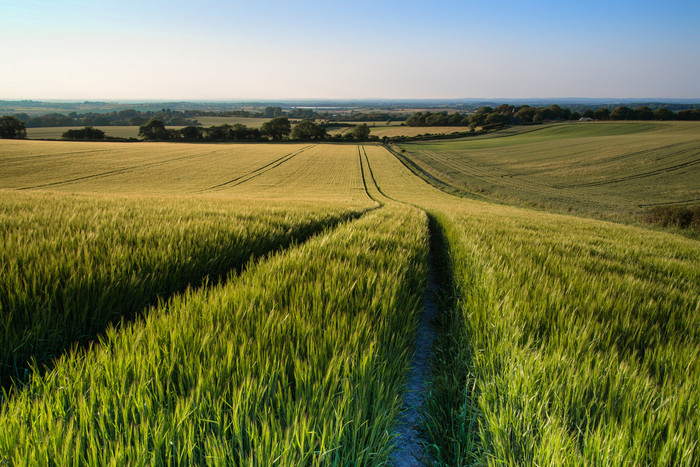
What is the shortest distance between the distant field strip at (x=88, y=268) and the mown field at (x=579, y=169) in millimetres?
29342

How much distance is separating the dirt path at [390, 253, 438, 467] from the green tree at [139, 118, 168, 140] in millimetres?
88458

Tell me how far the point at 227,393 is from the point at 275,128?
88.7 m

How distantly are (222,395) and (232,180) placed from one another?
36321 millimetres

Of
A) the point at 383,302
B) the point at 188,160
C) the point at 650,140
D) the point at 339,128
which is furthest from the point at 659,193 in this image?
the point at 339,128

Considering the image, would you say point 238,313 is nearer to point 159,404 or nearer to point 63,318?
point 159,404

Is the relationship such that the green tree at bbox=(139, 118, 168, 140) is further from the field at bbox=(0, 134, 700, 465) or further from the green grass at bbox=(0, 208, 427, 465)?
the green grass at bbox=(0, 208, 427, 465)

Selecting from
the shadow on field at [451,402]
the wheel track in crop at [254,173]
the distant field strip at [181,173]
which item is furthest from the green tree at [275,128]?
the shadow on field at [451,402]

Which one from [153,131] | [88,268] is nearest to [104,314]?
[88,268]

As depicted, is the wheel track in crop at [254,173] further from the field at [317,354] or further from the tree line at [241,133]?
the field at [317,354]

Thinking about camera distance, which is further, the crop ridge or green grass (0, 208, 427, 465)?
the crop ridge

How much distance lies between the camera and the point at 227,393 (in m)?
1.23

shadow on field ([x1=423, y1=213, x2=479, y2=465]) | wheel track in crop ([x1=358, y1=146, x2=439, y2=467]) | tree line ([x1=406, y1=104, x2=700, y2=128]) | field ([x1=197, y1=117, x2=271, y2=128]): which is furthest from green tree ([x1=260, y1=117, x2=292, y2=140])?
shadow on field ([x1=423, y1=213, x2=479, y2=465])

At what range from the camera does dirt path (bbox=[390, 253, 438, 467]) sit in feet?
5.26

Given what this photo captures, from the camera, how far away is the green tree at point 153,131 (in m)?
73.7
